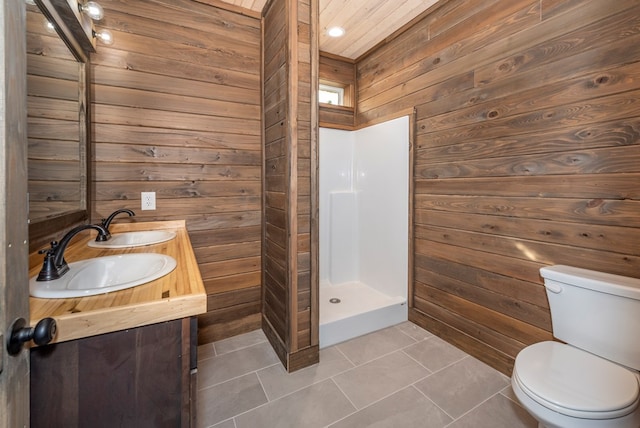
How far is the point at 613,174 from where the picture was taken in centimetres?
138

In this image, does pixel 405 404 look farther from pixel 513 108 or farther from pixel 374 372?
pixel 513 108

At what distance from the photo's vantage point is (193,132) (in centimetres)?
210

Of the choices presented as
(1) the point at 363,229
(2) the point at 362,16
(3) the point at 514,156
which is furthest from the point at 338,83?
(3) the point at 514,156

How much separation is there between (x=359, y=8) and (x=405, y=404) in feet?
8.97

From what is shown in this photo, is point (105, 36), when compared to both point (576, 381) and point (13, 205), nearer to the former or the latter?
point (13, 205)

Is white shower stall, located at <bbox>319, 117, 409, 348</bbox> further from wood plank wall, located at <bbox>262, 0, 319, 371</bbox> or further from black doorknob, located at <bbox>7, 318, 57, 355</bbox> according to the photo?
black doorknob, located at <bbox>7, 318, 57, 355</bbox>

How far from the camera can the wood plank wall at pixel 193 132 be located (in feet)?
6.14

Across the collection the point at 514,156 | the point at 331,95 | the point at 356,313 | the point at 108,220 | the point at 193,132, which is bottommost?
the point at 356,313

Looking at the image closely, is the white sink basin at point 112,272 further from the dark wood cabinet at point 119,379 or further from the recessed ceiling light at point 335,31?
the recessed ceiling light at point 335,31

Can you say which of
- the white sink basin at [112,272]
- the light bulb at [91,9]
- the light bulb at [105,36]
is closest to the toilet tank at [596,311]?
the white sink basin at [112,272]

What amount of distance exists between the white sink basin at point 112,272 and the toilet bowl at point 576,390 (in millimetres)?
1486

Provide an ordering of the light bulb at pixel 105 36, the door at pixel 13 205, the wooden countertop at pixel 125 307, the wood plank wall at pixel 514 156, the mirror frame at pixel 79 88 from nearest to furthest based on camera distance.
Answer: the door at pixel 13 205, the wooden countertop at pixel 125 307, the mirror frame at pixel 79 88, the wood plank wall at pixel 514 156, the light bulb at pixel 105 36

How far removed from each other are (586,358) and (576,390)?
0.29 metres

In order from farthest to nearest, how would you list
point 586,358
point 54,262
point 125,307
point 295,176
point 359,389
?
point 295,176 → point 359,389 → point 586,358 → point 54,262 → point 125,307
